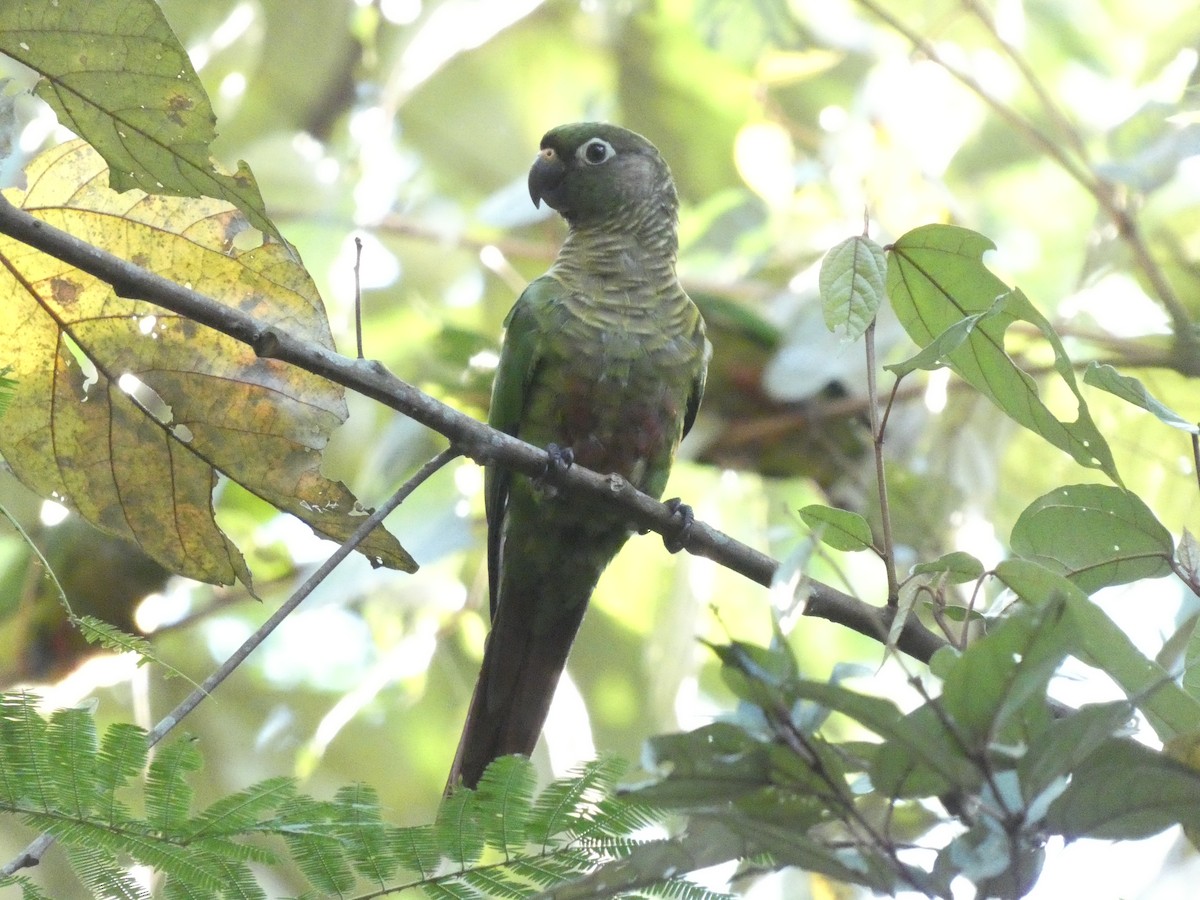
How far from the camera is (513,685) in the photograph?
332 cm

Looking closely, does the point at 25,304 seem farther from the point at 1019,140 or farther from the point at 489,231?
the point at 1019,140

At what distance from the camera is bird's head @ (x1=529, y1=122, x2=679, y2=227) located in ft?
12.9

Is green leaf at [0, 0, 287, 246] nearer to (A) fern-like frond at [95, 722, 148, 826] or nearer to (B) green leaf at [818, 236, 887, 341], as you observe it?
(A) fern-like frond at [95, 722, 148, 826]

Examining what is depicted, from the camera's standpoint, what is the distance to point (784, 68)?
4980mm

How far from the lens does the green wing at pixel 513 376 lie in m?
3.28

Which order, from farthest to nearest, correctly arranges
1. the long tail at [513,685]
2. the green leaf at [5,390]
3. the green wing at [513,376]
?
the green wing at [513,376]
the long tail at [513,685]
the green leaf at [5,390]

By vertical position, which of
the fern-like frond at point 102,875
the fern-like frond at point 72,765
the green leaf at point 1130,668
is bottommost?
the fern-like frond at point 102,875

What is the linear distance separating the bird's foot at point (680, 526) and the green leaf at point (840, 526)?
343 millimetres

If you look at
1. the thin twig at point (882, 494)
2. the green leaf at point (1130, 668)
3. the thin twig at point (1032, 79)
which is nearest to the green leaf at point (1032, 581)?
the green leaf at point (1130, 668)

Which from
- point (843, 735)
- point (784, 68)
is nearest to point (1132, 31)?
point (784, 68)

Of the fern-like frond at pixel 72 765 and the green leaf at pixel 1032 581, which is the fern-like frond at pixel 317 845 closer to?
the fern-like frond at pixel 72 765

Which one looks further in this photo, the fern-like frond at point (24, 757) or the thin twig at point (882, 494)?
the thin twig at point (882, 494)

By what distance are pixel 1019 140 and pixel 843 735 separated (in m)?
2.70

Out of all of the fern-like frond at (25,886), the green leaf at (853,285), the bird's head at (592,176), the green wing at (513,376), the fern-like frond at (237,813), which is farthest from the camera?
the bird's head at (592,176)
